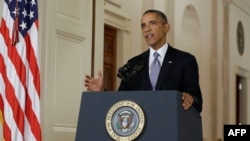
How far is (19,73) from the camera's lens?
3.63 m

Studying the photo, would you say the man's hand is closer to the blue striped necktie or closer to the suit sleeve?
the blue striped necktie

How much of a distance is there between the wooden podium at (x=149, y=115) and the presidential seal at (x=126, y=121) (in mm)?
20

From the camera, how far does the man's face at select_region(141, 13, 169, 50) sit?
2.96m

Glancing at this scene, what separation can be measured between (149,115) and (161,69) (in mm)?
472

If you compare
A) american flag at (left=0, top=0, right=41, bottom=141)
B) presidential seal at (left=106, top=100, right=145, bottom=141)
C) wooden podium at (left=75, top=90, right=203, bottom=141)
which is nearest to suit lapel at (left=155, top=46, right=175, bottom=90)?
wooden podium at (left=75, top=90, right=203, bottom=141)

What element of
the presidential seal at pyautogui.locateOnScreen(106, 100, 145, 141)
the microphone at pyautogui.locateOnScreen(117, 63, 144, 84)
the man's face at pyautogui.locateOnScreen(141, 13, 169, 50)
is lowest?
the presidential seal at pyautogui.locateOnScreen(106, 100, 145, 141)

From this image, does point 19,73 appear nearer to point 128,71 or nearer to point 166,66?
point 128,71

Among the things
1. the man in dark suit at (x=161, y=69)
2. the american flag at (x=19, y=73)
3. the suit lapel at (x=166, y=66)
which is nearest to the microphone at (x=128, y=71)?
the man in dark suit at (x=161, y=69)

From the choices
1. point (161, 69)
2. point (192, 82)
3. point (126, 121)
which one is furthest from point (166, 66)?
point (126, 121)

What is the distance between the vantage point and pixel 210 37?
9.79 metres

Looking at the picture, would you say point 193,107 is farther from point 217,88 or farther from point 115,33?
point 217,88

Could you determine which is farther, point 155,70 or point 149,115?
point 155,70

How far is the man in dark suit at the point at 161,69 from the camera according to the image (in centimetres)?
293

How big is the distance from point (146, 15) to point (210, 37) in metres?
6.96
